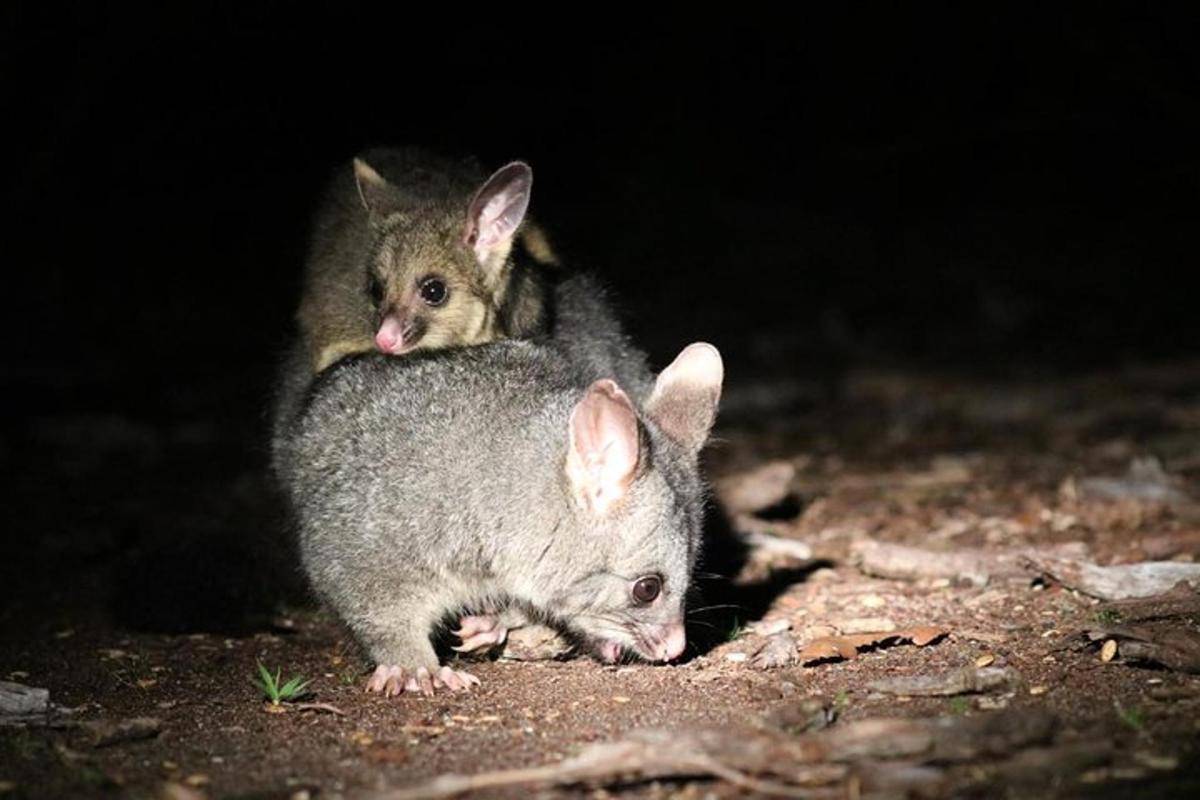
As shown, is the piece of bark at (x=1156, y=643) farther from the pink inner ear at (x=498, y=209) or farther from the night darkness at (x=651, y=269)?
the pink inner ear at (x=498, y=209)

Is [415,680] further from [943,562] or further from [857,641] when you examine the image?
[943,562]

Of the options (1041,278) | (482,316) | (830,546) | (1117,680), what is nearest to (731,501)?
(830,546)

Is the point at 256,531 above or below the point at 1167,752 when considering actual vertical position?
above

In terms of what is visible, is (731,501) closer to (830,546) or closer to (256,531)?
(830,546)

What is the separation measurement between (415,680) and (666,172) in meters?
11.0

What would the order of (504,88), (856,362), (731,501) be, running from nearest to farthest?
(731,501) < (856,362) < (504,88)

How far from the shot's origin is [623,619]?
4.72m

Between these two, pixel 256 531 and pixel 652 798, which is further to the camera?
pixel 256 531

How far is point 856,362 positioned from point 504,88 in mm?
4483

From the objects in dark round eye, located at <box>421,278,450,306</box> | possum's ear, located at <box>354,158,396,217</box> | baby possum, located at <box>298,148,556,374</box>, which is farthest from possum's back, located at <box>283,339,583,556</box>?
possum's ear, located at <box>354,158,396,217</box>

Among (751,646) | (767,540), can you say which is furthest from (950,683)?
(767,540)

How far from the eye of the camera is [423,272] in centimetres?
601

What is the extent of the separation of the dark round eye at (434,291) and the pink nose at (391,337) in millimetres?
259

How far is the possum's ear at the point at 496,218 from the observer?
606 cm
